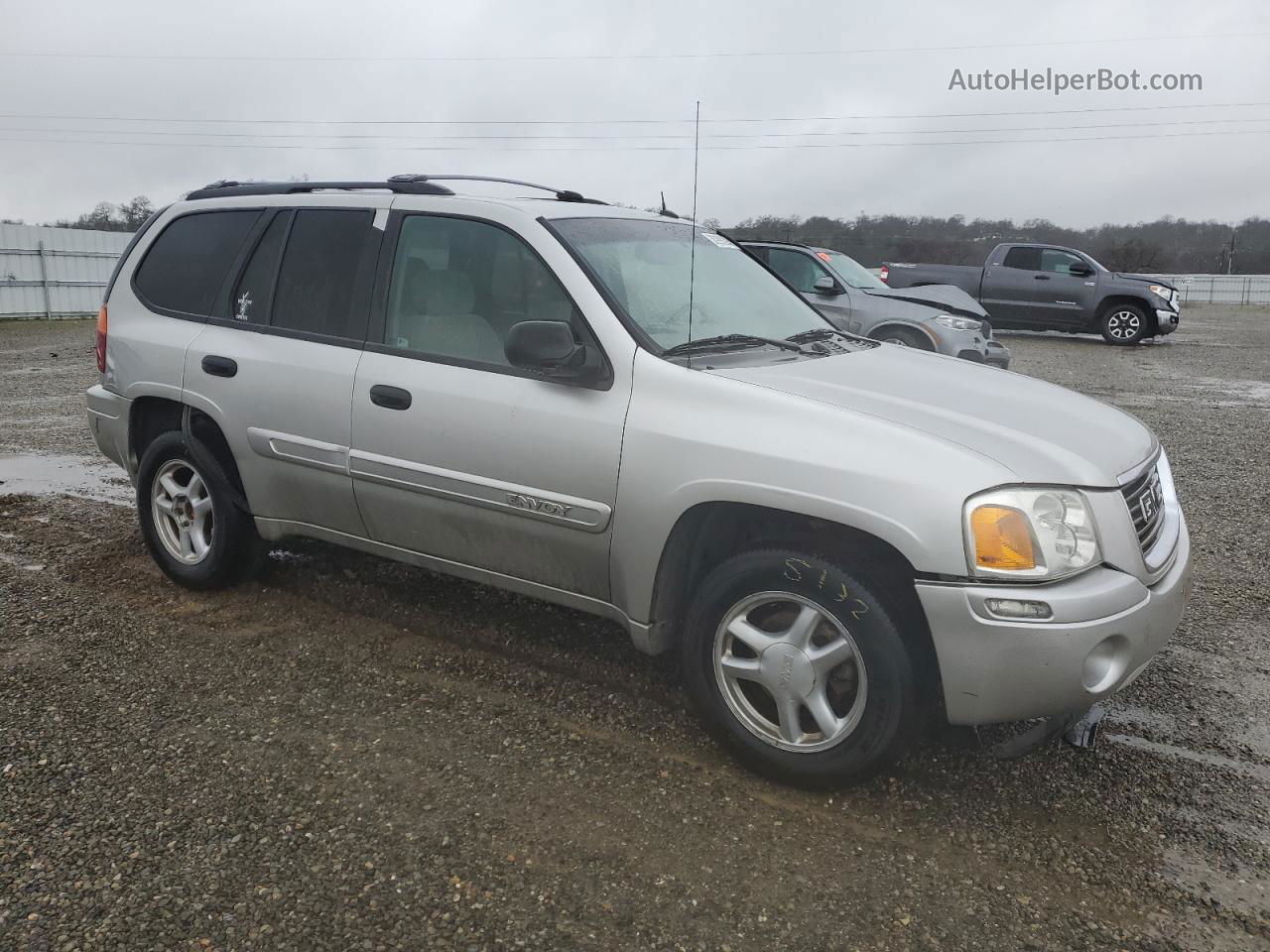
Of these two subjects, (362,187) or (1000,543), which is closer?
(1000,543)

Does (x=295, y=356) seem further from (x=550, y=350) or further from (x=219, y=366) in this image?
(x=550, y=350)

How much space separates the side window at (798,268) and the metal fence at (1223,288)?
33.4m

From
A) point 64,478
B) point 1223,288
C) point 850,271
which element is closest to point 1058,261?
point 850,271

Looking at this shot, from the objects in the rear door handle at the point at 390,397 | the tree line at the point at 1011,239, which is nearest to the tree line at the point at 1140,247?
the tree line at the point at 1011,239

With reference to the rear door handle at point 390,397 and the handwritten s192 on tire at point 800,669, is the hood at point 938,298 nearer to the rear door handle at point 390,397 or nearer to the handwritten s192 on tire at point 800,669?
the rear door handle at point 390,397

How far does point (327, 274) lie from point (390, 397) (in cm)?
73

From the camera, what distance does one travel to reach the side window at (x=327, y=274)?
4062 millimetres

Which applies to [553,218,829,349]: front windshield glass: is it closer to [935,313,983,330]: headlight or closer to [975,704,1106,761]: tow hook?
[975,704,1106,761]: tow hook

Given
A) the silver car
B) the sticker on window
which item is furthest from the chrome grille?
the silver car

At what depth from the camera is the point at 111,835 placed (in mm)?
2828

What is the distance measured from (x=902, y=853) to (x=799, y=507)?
99 cm

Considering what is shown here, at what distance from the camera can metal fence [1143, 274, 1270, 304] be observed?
39219 millimetres

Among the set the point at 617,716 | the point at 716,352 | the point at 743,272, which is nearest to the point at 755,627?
the point at 617,716

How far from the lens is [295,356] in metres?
4.14
